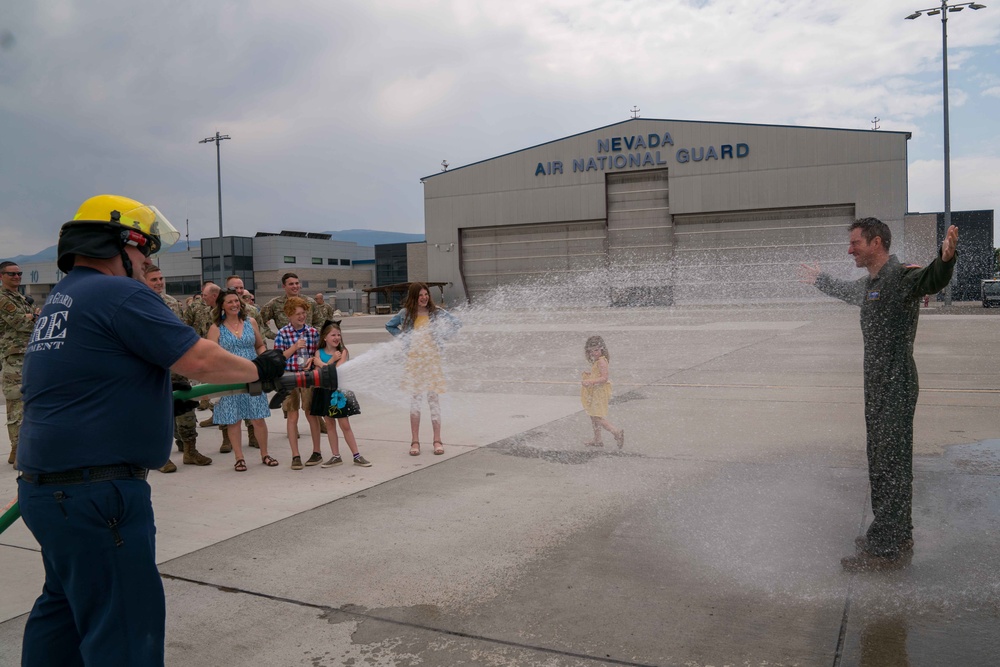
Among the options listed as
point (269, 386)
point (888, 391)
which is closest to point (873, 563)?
point (888, 391)

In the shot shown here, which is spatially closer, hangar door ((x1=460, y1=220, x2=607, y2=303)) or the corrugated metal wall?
hangar door ((x1=460, y1=220, x2=607, y2=303))

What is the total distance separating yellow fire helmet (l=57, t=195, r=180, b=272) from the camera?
2.47 meters

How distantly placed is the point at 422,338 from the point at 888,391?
4.08 meters

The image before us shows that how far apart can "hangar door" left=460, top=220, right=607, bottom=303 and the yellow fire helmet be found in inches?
1211

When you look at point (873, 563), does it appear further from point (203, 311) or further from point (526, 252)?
point (526, 252)

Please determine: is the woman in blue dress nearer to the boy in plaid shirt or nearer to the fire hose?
the boy in plaid shirt

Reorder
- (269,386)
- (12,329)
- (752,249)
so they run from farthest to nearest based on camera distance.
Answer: (752,249) → (12,329) → (269,386)

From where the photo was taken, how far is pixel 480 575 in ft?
13.7

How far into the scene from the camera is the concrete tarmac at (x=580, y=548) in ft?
11.0

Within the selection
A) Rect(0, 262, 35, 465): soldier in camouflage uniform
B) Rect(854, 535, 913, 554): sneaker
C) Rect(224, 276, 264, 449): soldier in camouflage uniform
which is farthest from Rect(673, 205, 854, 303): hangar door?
Rect(854, 535, 913, 554): sneaker

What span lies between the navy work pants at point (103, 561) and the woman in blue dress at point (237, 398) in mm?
4698

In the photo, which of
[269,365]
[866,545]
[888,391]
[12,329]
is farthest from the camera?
[12,329]

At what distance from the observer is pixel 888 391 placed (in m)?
4.07

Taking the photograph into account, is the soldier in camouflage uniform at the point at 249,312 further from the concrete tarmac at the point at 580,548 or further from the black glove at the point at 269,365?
the black glove at the point at 269,365
